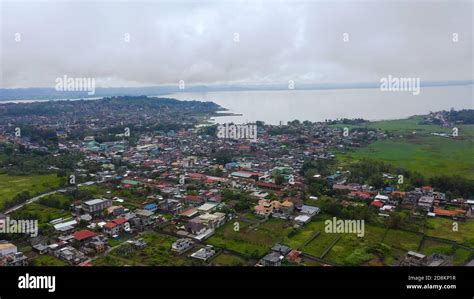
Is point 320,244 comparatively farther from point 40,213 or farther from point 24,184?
point 24,184

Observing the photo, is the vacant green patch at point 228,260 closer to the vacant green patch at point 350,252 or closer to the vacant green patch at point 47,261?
the vacant green patch at point 350,252

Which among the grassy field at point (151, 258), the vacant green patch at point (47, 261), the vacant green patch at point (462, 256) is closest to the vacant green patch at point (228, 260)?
the grassy field at point (151, 258)

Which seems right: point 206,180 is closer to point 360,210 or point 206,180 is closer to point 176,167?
point 176,167

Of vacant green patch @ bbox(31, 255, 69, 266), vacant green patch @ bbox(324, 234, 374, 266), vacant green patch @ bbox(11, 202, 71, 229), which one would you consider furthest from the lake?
vacant green patch @ bbox(31, 255, 69, 266)

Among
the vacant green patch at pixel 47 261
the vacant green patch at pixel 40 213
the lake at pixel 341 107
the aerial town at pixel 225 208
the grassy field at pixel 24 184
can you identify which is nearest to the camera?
the vacant green patch at pixel 47 261

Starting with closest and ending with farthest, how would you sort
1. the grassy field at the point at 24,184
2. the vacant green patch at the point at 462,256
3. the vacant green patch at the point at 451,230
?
the vacant green patch at the point at 462,256 → the vacant green patch at the point at 451,230 → the grassy field at the point at 24,184
